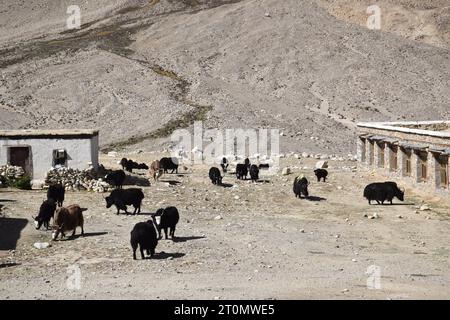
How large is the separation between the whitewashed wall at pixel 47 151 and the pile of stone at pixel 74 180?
0.83 m

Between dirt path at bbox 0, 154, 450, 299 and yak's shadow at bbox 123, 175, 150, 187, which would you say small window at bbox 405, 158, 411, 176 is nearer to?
dirt path at bbox 0, 154, 450, 299

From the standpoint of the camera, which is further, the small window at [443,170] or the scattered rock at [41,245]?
the small window at [443,170]

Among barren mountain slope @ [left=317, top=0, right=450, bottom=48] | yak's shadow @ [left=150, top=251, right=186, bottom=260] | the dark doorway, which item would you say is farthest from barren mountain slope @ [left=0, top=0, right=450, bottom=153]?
yak's shadow @ [left=150, top=251, right=186, bottom=260]

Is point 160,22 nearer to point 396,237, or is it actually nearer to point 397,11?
point 397,11

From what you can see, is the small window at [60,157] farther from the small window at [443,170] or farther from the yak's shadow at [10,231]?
the small window at [443,170]

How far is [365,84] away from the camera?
232 ft

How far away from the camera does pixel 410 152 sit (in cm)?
3238

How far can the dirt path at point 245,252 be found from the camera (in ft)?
47.9

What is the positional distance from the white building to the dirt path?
9.47 ft

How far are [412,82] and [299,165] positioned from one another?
1409 inches

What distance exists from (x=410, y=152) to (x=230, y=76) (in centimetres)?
4243

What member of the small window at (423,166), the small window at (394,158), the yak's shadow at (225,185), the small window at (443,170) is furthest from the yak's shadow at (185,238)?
the small window at (394,158)

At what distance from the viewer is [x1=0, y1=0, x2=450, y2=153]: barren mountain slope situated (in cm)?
5925

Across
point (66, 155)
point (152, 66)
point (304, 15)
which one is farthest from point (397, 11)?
point (66, 155)
